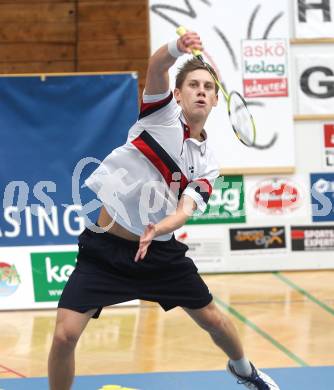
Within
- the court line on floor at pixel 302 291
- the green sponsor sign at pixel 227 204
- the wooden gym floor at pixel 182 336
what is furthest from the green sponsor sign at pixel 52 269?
the court line on floor at pixel 302 291

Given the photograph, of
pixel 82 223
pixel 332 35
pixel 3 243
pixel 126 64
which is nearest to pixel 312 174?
pixel 332 35

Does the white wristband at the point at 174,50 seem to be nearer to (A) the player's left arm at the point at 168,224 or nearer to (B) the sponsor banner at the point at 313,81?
(A) the player's left arm at the point at 168,224

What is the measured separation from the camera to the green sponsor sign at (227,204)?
313 inches

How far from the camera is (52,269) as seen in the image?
6.43 m

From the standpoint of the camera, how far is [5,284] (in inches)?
253

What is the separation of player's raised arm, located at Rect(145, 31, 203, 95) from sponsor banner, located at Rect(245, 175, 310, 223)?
4544 millimetres

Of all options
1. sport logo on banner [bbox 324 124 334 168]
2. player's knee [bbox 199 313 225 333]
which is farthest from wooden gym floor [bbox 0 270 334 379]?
sport logo on banner [bbox 324 124 334 168]

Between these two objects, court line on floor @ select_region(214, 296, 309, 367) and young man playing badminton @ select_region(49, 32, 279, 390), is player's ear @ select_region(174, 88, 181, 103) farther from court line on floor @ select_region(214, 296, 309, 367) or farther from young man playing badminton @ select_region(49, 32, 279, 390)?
court line on floor @ select_region(214, 296, 309, 367)

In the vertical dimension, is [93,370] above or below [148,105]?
below

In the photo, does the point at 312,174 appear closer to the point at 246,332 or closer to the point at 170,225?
the point at 246,332

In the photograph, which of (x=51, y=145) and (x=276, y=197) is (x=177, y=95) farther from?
(x=276, y=197)

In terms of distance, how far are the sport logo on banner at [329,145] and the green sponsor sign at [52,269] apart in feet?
9.44

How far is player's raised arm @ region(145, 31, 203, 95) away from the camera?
3219 millimetres

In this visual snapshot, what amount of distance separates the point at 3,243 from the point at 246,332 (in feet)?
6.66
